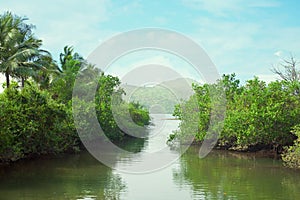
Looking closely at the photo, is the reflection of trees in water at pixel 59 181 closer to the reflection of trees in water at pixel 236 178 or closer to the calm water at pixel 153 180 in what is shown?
the calm water at pixel 153 180

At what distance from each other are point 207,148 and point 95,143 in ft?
23.6

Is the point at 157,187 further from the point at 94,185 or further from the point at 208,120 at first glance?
the point at 208,120

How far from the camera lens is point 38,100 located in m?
18.0

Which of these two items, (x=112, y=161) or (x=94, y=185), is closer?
(x=94, y=185)

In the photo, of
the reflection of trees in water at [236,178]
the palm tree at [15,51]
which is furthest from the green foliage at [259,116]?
the palm tree at [15,51]

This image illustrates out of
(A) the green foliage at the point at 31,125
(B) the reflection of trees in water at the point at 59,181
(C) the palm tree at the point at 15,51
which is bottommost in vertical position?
(B) the reflection of trees in water at the point at 59,181

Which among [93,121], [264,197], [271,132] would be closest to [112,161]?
[93,121]

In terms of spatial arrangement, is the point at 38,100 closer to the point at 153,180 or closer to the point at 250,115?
the point at 153,180

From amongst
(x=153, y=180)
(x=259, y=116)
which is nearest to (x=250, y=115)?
(x=259, y=116)

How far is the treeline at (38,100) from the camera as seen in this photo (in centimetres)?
1599

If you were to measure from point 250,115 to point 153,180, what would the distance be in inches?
293

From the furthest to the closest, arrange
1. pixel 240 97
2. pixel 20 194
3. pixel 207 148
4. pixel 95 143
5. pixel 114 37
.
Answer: pixel 95 143 < pixel 207 148 < pixel 240 97 < pixel 114 37 < pixel 20 194

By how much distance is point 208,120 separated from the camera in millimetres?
22578

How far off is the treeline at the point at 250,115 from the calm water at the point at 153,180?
1.39 m
